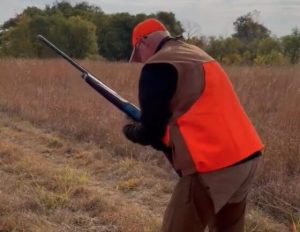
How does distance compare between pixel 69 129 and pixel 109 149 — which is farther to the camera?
pixel 69 129

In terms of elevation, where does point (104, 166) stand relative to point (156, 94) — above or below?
below

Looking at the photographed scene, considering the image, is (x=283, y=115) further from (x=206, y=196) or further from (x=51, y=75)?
(x=51, y=75)

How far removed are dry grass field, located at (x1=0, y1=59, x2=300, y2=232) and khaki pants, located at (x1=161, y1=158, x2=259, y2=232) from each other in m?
1.51

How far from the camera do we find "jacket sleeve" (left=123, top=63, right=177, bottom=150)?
260 cm

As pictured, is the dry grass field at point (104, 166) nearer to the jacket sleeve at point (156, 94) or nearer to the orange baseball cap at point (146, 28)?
the jacket sleeve at point (156, 94)

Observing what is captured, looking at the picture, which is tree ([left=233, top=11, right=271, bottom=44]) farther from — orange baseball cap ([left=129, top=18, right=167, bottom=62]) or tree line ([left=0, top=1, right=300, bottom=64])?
orange baseball cap ([left=129, top=18, right=167, bottom=62])

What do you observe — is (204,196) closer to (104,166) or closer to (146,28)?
(146,28)

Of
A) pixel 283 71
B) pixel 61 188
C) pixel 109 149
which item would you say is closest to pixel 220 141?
pixel 61 188

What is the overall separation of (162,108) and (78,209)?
2526 millimetres

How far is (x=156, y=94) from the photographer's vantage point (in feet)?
8.54

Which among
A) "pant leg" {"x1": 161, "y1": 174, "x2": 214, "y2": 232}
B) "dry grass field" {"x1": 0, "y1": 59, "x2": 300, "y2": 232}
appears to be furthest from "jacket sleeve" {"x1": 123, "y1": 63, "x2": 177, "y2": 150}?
"dry grass field" {"x1": 0, "y1": 59, "x2": 300, "y2": 232}

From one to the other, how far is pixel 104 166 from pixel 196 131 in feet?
13.2

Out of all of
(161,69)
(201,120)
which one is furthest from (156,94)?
(201,120)

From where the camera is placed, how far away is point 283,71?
10.0 meters
